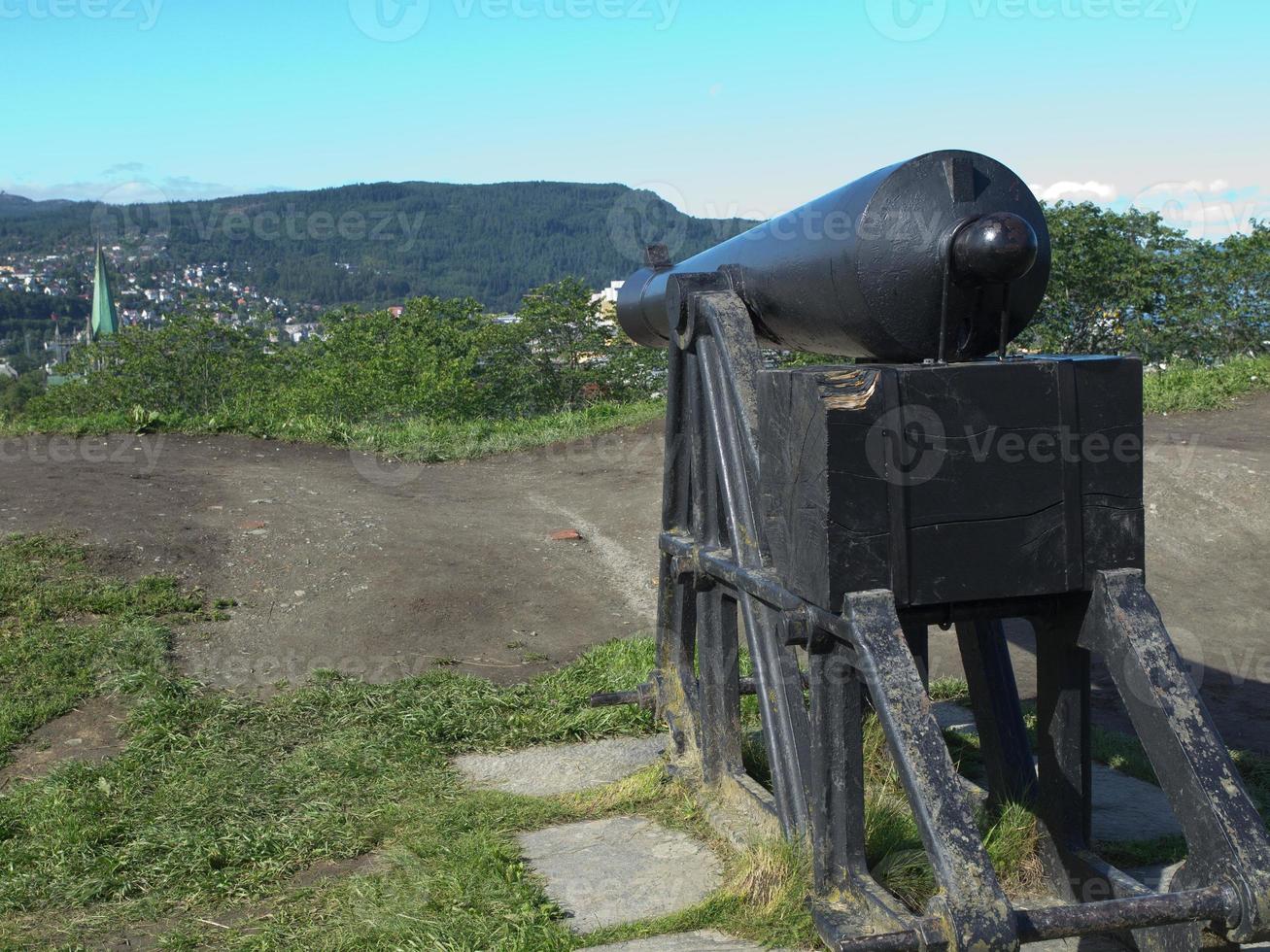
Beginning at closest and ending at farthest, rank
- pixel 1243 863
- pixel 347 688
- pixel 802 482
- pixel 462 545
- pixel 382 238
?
pixel 1243 863 → pixel 802 482 → pixel 347 688 → pixel 462 545 → pixel 382 238

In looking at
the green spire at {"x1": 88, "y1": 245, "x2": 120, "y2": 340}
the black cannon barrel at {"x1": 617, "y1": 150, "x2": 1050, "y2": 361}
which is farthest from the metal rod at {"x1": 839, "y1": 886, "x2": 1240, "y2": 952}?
the green spire at {"x1": 88, "y1": 245, "x2": 120, "y2": 340}

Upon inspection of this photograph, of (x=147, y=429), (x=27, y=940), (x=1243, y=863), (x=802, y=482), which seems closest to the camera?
(x=1243, y=863)

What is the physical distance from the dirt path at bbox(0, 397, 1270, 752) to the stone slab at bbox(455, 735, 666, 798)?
4.28 feet

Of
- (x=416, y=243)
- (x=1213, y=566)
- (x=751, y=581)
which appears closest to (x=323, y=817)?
(x=751, y=581)

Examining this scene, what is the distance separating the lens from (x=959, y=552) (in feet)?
8.59

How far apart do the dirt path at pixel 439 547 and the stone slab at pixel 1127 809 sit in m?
1.18

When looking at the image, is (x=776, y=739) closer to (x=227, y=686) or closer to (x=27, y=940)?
(x=27, y=940)

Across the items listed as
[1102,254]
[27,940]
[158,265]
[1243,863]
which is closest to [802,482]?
[1243,863]

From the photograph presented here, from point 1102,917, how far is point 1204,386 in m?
10.8

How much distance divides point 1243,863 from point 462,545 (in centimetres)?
625

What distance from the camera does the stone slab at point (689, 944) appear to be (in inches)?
117

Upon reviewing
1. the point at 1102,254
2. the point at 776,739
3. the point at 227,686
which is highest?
the point at 1102,254

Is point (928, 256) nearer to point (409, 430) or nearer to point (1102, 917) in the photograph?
point (1102, 917)

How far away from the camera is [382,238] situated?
3438 inches
